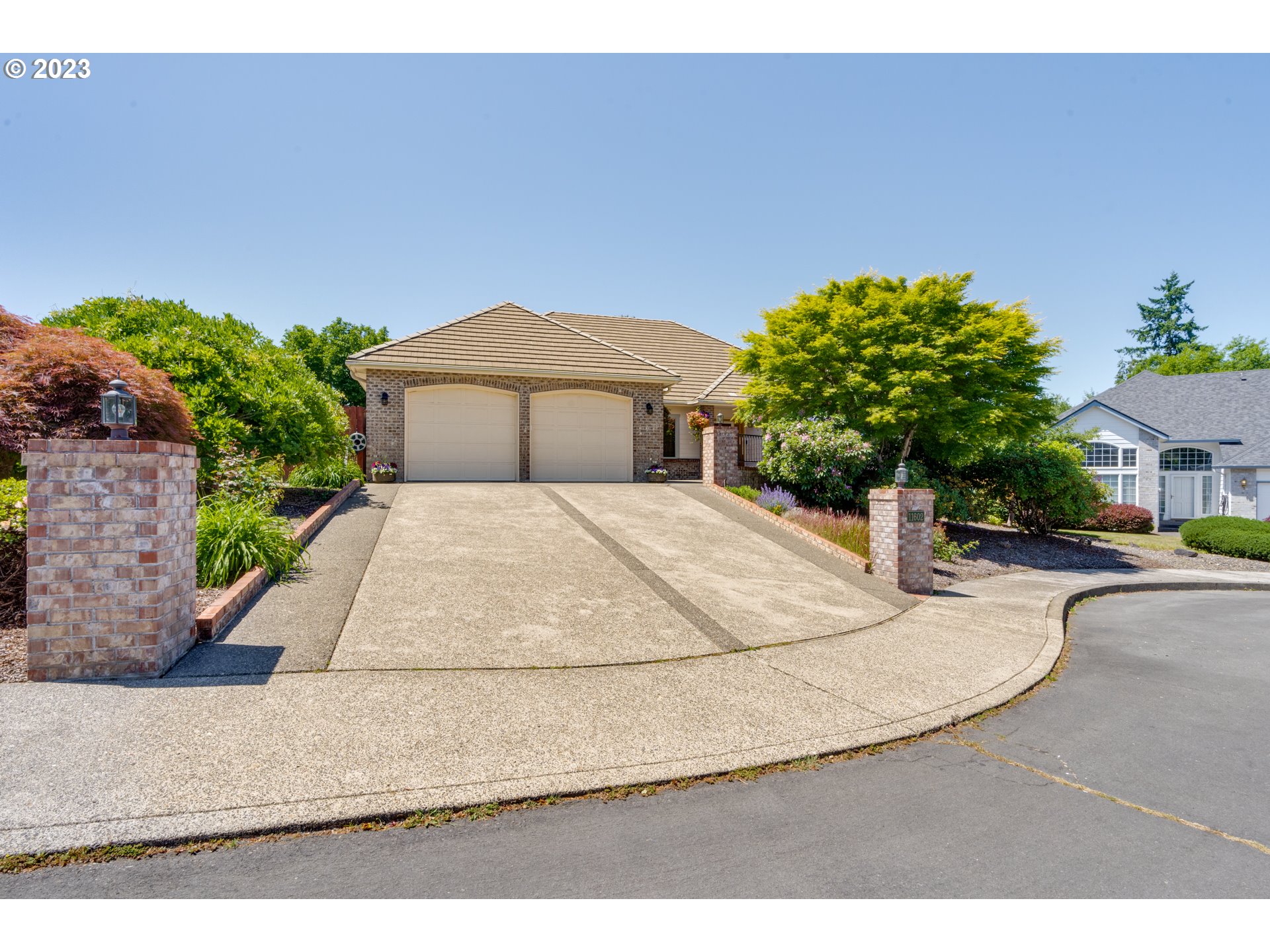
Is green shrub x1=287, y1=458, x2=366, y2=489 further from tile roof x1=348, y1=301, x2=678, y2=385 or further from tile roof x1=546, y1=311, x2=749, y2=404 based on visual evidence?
tile roof x1=546, y1=311, x2=749, y2=404

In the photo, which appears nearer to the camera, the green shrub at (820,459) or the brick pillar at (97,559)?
the brick pillar at (97,559)

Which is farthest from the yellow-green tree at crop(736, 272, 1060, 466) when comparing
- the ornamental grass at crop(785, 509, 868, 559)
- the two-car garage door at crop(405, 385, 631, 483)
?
the two-car garage door at crop(405, 385, 631, 483)

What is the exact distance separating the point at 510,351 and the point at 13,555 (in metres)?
13.2

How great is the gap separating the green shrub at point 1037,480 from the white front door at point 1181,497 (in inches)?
514

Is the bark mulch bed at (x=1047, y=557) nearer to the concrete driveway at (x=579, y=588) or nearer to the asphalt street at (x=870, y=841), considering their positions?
the concrete driveway at (x=579, y=588)

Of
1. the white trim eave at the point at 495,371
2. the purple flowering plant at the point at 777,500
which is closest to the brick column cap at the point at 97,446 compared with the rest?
the purple flowering plant at the point at 777,500

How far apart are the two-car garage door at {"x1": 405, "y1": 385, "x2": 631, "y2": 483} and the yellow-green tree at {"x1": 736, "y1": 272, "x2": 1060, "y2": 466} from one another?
15.9ft

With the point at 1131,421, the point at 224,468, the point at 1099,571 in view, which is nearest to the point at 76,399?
the point at 224,468

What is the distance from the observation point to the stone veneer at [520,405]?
17.1m

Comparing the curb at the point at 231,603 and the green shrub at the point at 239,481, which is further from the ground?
the green shrub at the point at 239,481

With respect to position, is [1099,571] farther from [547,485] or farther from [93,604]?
[93,604]

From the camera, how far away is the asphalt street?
2.92m

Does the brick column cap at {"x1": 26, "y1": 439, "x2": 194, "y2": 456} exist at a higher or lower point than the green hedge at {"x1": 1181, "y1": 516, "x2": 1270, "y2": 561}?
higher

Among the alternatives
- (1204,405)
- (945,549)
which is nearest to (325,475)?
(945,549)
